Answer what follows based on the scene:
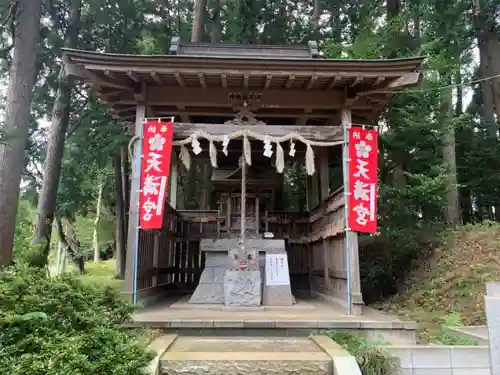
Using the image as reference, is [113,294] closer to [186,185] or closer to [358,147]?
[358,147]

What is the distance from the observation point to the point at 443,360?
4.62 m

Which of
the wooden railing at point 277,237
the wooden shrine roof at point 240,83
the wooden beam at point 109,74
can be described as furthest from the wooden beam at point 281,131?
the wooden beam at point 109,74

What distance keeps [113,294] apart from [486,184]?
45.6ft

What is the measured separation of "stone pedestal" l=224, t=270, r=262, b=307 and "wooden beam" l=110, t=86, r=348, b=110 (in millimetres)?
3423

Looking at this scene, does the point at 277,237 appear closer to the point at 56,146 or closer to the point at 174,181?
the point at 174,181

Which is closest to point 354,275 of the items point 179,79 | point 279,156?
point 279,156

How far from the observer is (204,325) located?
19.0 feet

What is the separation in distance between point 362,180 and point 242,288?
3073 millimetres

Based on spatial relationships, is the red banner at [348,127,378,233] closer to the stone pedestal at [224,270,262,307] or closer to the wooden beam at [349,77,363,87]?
the wooden beam at [349,77,363,87]

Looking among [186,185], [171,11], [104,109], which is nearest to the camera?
[104,109]

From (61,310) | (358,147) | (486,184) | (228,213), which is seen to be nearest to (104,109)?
(228,213)

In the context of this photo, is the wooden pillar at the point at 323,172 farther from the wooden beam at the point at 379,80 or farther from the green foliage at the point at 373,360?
the green foliage at the point at 373,360

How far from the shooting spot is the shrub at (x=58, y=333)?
2857 mm

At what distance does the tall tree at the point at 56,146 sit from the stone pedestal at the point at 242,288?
5.21 meters
